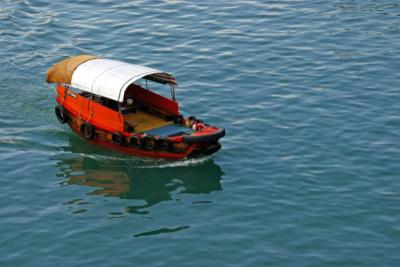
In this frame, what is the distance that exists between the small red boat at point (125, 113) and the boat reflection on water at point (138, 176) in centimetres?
47

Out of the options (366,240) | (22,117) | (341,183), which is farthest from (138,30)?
(366,240)

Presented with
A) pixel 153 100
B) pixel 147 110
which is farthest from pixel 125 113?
pixel 153 100

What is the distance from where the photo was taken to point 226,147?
103 ft

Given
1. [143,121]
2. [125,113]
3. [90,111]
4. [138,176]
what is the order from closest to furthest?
[138,176]
[90,111]
[143,121]
[125,113]

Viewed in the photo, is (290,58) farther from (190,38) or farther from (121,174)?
(121,174)

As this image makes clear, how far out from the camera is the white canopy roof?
3042 centimetres

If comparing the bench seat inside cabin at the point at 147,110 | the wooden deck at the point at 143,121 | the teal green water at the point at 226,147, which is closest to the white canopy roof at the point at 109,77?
the bench seat inside cabin at the point at 147,110

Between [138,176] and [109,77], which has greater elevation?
[109,77]

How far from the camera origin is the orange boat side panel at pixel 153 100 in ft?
105

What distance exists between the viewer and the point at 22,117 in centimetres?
3375

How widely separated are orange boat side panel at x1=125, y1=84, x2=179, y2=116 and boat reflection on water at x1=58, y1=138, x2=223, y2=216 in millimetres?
2512

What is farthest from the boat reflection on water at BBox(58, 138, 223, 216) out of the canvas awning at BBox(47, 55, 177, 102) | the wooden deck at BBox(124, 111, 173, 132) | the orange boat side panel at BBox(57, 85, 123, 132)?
the canvas awning at BBox(47, 55, 177, 102)

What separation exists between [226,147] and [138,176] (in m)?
3.69

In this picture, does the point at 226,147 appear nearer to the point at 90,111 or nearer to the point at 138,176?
the point at 138,176
